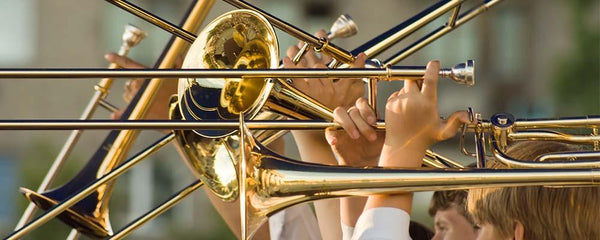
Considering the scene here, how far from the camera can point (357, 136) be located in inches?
129

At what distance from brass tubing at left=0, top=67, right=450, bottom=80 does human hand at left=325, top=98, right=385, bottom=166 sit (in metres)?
0.16

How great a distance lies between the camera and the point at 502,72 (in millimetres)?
26703

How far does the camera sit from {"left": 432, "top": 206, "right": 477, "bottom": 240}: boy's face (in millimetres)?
4027

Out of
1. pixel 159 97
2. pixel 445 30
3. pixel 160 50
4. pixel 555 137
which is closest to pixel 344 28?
pixel 445 30

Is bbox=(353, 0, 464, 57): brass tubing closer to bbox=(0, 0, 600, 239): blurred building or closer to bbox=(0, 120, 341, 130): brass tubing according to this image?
bbox=(0, 120, 341, 130): brass tubing

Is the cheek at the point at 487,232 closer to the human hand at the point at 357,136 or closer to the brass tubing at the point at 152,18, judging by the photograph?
the human hand at the point at 357,136

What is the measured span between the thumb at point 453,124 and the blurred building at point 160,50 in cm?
1923

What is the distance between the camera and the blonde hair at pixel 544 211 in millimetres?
3332

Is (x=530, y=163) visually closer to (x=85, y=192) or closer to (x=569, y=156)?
(x=569, y=156)

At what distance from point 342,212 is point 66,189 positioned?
1.19m

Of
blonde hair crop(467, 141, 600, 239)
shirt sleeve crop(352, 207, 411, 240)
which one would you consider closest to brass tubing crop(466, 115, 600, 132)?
blonde hair crop(467, 141, 600, 239)

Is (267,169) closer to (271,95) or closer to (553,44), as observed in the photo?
(271,95)

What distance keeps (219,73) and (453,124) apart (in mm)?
517

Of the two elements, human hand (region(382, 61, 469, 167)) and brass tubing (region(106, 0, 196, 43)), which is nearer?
human hand (region(382, 61, 469, 167))
